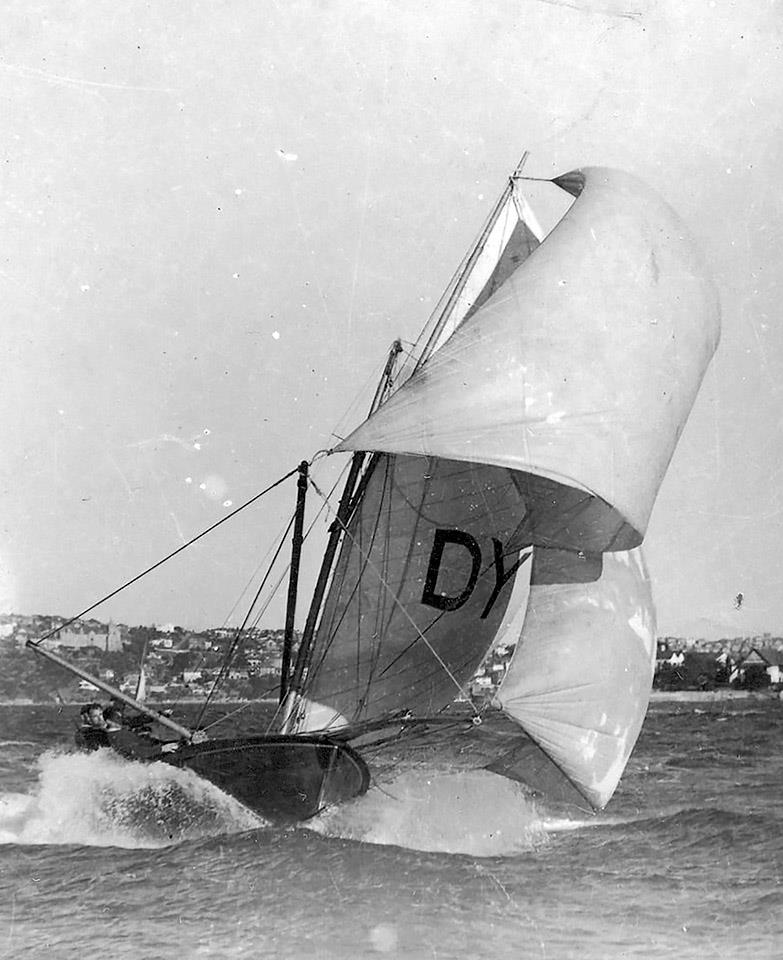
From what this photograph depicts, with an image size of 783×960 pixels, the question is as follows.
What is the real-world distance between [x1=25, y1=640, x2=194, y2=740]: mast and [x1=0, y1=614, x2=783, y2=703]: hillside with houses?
0.09 metres


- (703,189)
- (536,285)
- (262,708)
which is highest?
(703,189)

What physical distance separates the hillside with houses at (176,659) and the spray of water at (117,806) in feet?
2.13

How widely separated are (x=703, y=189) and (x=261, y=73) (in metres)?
3.09

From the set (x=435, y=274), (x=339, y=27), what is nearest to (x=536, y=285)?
(x=435, y=274)

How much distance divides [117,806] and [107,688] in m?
1.18

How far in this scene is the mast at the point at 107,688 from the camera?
657 cm

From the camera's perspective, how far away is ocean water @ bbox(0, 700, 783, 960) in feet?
19.3

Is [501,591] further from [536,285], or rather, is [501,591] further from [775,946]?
[775,946]

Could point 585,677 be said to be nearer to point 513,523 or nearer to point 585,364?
point 513,523

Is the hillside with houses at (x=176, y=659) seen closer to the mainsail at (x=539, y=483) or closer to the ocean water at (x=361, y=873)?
the ocean water at (x=361, y=873)

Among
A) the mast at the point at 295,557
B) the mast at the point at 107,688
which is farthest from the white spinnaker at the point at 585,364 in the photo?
the mast at the point at 107,688

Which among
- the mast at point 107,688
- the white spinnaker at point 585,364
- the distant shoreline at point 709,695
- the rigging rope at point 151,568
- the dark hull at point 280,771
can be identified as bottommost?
the dark hull at point 280,771

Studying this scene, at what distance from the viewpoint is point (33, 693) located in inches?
292

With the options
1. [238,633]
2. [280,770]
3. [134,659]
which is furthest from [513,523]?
[134,659]
